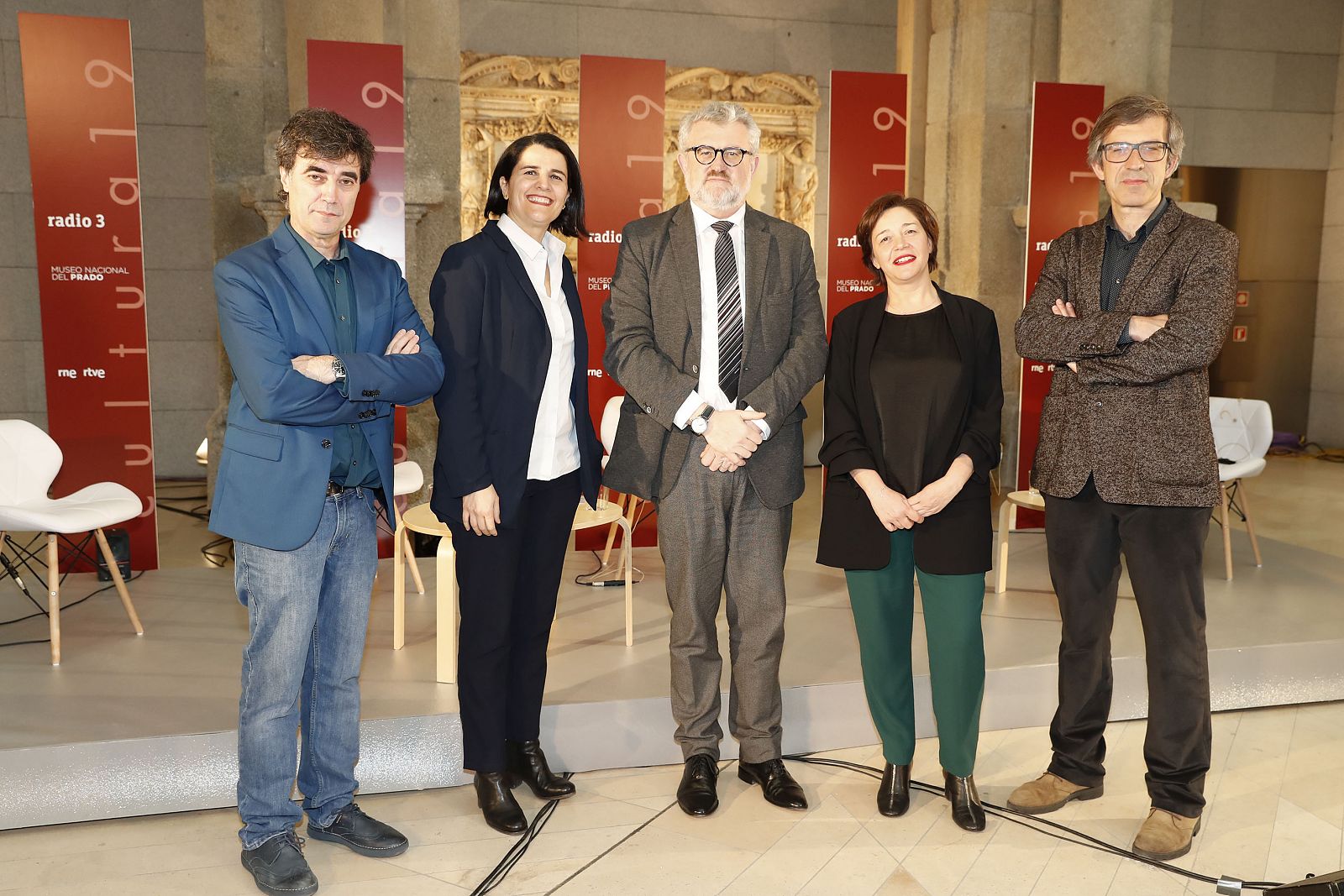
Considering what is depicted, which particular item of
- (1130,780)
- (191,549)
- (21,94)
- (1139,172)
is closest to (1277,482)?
(1130,780)

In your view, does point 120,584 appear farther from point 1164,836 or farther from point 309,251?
point 1164,836

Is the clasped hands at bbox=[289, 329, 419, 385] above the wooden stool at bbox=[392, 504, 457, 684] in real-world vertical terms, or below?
above

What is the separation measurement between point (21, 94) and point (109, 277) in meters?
3.55

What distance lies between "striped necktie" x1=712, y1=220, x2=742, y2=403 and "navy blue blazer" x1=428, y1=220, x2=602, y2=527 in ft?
1.57

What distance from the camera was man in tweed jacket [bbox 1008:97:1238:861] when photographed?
2.92 m

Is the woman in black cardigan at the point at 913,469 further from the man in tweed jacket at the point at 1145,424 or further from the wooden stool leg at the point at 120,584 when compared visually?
the wooden stool leg at the point at 120,584

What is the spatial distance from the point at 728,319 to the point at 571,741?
1.48 metres

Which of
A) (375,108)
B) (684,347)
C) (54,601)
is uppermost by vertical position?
(375,108)

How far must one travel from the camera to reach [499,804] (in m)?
3.13

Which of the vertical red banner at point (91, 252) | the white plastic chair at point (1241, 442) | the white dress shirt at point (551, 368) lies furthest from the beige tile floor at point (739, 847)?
the vertical red banner at point (91, 252)

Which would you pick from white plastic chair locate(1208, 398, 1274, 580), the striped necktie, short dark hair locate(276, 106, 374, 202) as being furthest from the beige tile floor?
white plastic chair locate(1208, 398, 1274, 580)

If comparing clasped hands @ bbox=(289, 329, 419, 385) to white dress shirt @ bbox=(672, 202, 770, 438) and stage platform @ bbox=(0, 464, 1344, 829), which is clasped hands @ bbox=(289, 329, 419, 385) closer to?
white dress shirt @ bbox=(672, 202, 770, 438)

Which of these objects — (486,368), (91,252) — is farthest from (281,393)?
(91,252)

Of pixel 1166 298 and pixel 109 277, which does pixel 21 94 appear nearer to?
pixel 109 277
